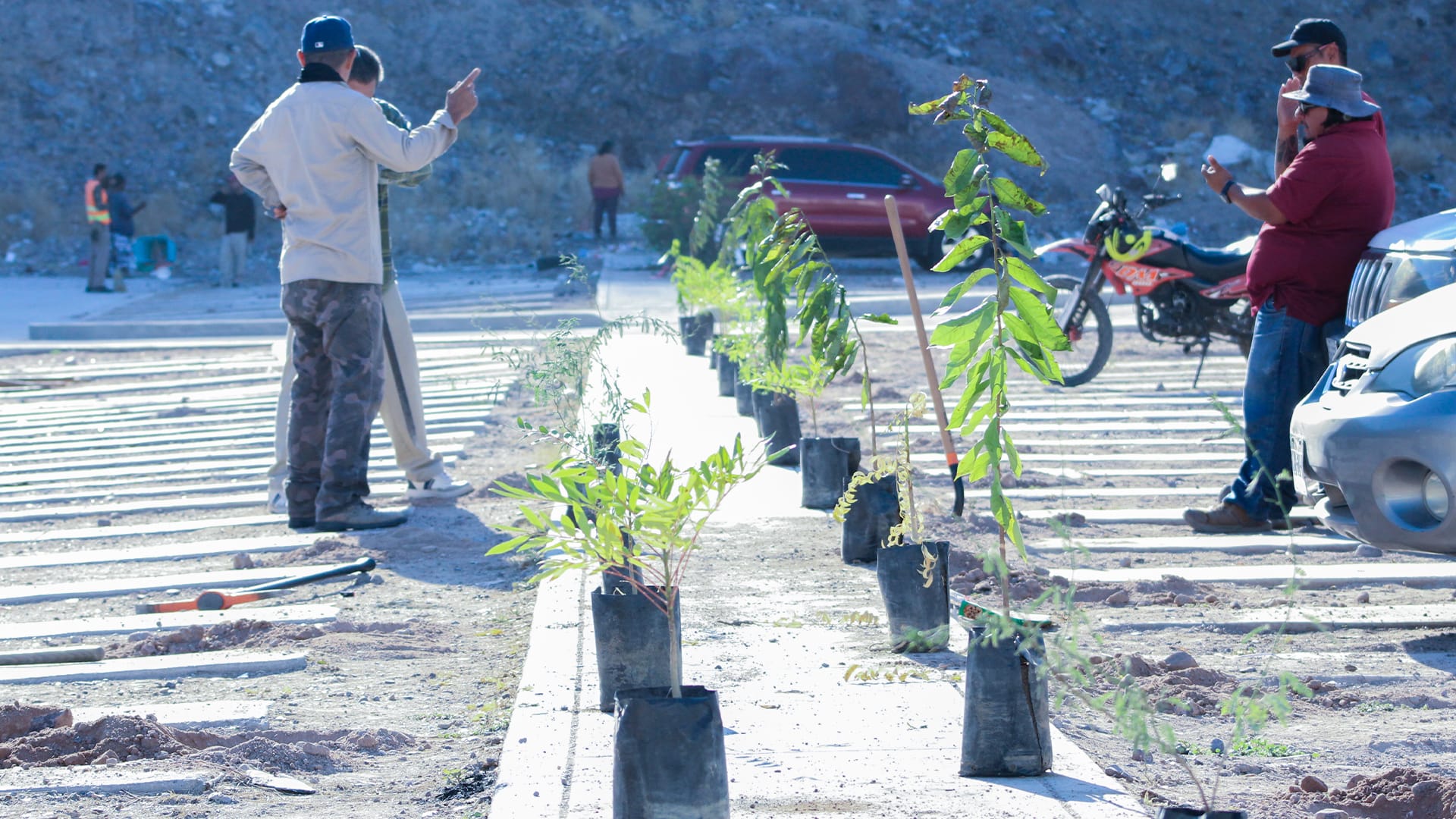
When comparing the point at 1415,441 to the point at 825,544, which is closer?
the point at 1415,441

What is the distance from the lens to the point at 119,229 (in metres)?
24.7

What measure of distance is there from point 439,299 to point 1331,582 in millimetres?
16151

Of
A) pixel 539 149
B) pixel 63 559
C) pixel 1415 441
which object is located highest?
pixel 539 149

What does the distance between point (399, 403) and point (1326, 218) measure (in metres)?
4.11

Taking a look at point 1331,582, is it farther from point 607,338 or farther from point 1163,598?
point 607,338

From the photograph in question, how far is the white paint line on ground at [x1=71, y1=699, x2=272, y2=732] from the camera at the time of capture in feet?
13.2

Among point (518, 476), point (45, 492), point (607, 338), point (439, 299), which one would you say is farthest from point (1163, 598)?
point (439, 299)

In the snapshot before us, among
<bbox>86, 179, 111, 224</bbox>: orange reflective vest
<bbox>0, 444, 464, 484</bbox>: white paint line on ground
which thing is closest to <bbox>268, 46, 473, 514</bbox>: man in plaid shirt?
<bbox>0, 444, 464, 484</bbox>: white paint line on ground

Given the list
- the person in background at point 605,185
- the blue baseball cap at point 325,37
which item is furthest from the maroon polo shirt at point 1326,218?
the person in background at point 605,185

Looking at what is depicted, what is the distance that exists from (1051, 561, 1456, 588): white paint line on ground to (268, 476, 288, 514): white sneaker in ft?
11.9

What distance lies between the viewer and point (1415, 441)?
14.8 ft

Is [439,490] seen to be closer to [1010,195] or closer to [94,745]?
[94,745]

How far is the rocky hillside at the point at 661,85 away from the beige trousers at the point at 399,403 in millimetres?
23720

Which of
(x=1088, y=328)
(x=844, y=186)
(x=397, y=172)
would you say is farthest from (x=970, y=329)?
Answer: (x=844, y=186)
